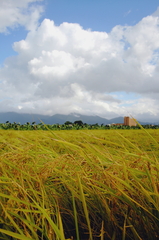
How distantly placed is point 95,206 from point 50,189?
289 mm

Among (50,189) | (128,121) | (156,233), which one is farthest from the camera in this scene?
(128,121)

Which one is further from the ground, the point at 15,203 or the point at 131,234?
the point at 15,203

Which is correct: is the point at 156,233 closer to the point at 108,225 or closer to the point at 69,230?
the point at 108,225

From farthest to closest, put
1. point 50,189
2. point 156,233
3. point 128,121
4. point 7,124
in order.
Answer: point 128,121
point 7,124
point 50,189
point 156,233

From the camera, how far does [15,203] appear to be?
1.03m

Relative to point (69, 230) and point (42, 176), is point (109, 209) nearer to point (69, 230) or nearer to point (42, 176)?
point (69, 230)

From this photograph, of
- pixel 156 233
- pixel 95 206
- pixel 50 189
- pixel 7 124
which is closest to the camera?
pixel 156 233

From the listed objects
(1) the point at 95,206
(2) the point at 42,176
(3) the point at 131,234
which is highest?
(2) the point at 42,176

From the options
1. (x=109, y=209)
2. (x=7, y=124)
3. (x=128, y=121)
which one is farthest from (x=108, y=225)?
(x=128, y=121)

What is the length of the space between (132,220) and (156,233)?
12cm

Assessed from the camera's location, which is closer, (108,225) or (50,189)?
(108,225)

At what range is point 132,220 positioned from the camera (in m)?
0.96

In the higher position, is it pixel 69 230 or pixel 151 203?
pixel 151 203

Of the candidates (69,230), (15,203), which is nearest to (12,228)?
(15,203)
